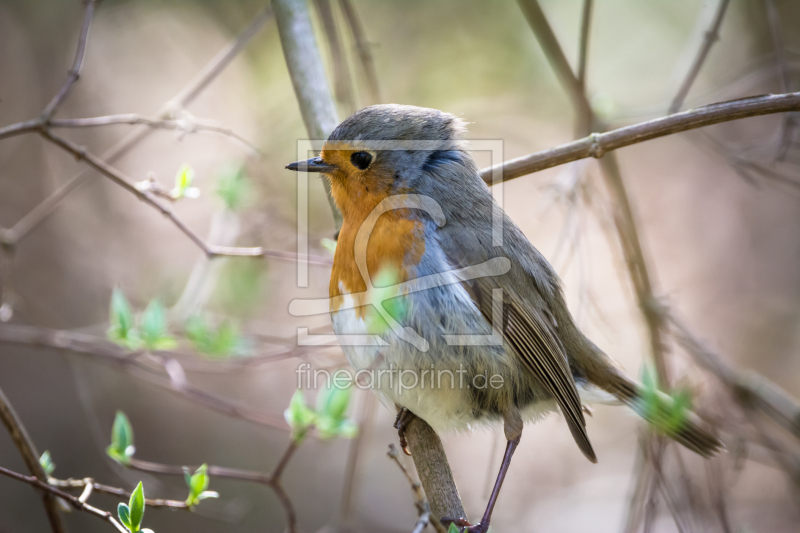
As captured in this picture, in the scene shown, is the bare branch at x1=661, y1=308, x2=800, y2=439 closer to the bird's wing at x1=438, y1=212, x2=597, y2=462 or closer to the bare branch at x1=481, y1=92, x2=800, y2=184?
the bird's wing at x1=438, y1=212, x2=597, y2=462

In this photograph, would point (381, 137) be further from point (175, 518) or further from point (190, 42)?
point (190, 42)

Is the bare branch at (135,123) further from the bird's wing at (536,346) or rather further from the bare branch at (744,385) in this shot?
the bare branch at (744,385)

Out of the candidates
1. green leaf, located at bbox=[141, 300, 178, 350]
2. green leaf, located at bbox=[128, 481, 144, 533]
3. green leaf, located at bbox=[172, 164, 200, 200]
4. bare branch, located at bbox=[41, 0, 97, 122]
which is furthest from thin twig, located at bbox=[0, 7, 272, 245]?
green leaf, located at bbox=[128, 481, 144, 533]

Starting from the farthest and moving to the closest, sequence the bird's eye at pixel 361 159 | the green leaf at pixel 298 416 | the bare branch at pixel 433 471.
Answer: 1. the bird's eye at pixel 361 159
2. the green leaf at pixel 298 416
3. the bare branch at pixel 433 471

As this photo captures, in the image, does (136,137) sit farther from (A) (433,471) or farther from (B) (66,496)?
(A) (433,471)

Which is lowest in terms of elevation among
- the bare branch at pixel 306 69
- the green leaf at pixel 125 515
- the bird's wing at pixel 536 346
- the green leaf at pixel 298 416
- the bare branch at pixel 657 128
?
the green leaf at pixel 125 515

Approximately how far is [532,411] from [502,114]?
13.1ft

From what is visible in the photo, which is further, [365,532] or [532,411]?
[365,532]

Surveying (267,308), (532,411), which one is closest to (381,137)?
(532,411)

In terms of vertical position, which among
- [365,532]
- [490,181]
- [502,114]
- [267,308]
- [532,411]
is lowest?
[365,532]

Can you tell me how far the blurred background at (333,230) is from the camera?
3.85 m

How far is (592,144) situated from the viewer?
7.54ft

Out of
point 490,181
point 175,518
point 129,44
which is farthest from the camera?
point 129,44

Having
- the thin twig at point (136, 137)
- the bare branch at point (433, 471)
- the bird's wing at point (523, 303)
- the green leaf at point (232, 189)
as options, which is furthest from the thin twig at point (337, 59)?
the bare branch at point (433, 471)
